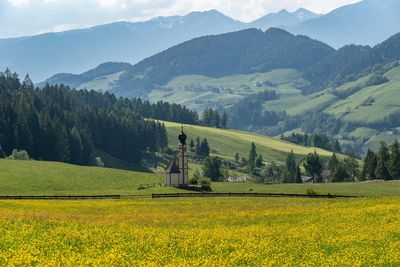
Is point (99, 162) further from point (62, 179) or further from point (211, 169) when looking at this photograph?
point (62, 179)

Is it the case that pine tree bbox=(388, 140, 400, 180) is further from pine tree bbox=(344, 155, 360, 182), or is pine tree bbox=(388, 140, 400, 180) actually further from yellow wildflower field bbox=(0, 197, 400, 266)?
yellow wildflower field bbox=(0, 197, 400, 266)

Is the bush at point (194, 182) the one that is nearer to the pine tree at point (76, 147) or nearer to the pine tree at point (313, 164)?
the pine tree at point (313, 164)

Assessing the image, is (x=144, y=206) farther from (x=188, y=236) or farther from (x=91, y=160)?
(x=91, y=160)

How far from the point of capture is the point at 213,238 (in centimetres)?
4006

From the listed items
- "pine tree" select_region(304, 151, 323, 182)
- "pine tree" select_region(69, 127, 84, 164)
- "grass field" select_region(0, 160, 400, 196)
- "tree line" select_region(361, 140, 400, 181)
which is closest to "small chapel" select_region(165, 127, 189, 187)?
"grass field" select_region(0, 160, 400, 196)

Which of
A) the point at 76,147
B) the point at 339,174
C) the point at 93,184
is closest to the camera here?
the point at 93,184

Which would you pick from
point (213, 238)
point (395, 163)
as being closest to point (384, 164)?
point (395, 163)

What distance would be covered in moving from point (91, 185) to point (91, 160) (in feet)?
240

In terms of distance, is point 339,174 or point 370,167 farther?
point 339,174

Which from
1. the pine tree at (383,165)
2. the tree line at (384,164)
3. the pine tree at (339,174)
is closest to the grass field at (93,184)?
the tree line at (384,164)

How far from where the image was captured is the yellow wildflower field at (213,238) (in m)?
30.5

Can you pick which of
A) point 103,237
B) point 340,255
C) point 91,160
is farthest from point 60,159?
point 340,255

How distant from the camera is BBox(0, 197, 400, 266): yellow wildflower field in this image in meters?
30.5

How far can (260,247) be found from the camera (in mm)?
35594
